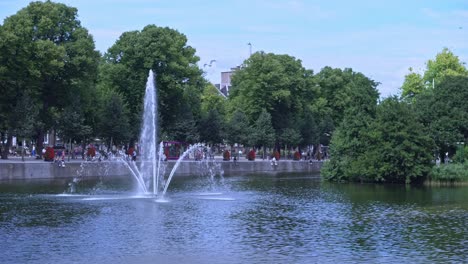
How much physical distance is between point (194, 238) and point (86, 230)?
4674mm

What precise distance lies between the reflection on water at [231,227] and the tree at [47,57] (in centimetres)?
1891

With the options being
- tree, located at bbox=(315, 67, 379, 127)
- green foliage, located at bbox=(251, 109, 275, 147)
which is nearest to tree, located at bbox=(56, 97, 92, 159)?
green foliage, located at bbox=(251, 109, 275, 147)

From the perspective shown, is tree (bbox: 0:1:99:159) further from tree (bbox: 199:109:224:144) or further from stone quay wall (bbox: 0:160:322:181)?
tree (bbox: 199:109:224:144)

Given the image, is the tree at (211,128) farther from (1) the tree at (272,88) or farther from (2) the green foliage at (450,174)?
(2) the green foliage at (450,174)

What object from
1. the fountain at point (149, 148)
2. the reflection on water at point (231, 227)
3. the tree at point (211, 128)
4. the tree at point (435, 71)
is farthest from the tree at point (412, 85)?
the reflection on water at point (231, 227)

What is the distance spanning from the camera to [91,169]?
6706cm

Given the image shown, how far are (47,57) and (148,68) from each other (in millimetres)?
19491

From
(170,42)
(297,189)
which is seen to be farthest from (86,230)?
(170,42)

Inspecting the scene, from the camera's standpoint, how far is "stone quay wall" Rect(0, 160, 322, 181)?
58.5 m

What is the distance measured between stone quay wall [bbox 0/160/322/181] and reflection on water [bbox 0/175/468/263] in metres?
11.4

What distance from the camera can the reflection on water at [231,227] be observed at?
22375mm

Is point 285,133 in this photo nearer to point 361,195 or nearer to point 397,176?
point 397,176

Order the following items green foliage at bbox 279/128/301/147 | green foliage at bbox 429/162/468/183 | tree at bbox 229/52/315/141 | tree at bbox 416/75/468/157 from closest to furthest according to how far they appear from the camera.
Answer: green foliage at bbox 429/162/468/183 < tree at bbox 416/75/468/157 < tree at bbox 229/52/315/141 < green foliage at bbox 279/128/301/147

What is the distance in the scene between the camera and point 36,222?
2969 centimetres
